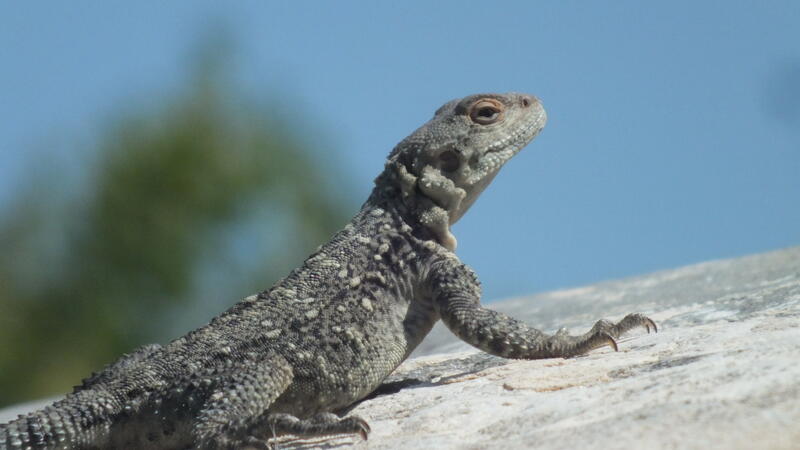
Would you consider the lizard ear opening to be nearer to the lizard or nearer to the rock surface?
the lizard

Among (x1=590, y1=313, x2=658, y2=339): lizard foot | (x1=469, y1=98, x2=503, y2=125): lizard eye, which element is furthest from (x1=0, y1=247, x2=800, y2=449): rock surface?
(x1=469, y1=98, x2=503, y2=125): lizard eye

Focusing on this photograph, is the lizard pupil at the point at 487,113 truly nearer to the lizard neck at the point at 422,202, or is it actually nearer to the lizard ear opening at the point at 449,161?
the lizard ear opening at the point at 449,161

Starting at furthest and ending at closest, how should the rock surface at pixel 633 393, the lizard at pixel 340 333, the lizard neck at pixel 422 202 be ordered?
the lizard neck at pixel 422 202 → the lizard at pixel 340 333 → the rock surface at pixel 633 393

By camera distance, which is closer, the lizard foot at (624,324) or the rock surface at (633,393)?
the rock surface at (633,393)

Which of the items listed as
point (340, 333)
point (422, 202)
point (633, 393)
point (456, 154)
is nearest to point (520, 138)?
point (456, 154)

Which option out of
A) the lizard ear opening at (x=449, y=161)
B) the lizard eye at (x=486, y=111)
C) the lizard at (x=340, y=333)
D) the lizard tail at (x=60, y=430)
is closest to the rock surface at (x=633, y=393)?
the lizard at (x=340, y=333)

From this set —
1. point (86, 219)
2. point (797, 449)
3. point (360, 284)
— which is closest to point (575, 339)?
point (360, 284)

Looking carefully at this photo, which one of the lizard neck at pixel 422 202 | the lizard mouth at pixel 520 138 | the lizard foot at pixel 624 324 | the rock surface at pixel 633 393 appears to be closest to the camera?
the rock surface at pixel 633 393
